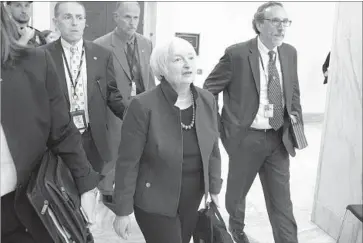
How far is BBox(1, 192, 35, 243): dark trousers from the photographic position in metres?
1.81

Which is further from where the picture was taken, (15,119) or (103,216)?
(103,216)

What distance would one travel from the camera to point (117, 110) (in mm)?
3951

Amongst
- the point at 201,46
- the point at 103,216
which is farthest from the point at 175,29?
the point at 103,216

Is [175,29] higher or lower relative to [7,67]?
lower

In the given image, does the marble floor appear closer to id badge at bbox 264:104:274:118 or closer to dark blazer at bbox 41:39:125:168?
dark blazer at bbox 41:39:125:168

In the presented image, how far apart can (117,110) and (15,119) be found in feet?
7.22

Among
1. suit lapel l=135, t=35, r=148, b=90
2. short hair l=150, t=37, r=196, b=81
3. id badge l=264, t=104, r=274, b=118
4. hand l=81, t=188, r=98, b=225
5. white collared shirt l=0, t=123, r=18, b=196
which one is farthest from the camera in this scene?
suit lapel l=135, t=35, r=148, b=90

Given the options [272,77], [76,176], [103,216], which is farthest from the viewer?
[103,216]

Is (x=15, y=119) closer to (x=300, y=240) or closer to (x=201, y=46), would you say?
(x=300, y=240)

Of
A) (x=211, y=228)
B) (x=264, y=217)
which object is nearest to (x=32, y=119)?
(x=211, y=228)

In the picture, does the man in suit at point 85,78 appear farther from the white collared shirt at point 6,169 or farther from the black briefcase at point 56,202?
the white collared shirt at point 6,169

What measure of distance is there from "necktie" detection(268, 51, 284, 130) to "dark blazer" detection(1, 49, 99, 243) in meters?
1.91

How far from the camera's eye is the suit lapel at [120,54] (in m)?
4.58

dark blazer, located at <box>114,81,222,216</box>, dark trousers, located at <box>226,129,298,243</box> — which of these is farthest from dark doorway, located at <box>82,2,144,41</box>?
dark blazer, located at <box>114,81,222,216</box>
